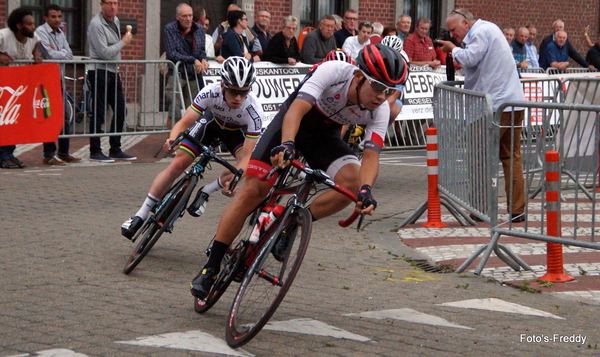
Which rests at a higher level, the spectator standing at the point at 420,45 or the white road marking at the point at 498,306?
the spectator standing at the point at 420,45

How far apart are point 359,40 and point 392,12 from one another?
24.5 feet

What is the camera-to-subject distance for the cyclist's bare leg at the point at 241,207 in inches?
223

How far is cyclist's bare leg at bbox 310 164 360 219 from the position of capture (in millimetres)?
5668

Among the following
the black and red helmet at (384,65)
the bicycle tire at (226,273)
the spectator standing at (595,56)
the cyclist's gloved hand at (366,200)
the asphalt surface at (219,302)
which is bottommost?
the asphalt surface at (219,302)

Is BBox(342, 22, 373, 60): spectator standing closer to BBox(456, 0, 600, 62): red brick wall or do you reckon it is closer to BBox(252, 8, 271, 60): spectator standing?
BBox(252, 8, 271, 60): spectator standing

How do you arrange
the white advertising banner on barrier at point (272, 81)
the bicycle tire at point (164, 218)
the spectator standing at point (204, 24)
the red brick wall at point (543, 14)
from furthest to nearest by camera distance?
the red brick wall at point (543, 14) < the spectator standing at point (204, 24) < the white advertising banner on barrier at point (272, 81) < the bicycle tire at point (164, 218)

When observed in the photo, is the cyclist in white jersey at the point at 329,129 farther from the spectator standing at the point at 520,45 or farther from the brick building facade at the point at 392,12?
the spectator standing at the point at 520,45

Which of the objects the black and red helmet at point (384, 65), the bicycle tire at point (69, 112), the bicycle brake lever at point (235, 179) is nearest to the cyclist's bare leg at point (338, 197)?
the black and red helmet at point (384, 65)

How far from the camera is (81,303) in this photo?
241 inches

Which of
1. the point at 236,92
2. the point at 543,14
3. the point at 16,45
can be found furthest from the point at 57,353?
the point at 543,14

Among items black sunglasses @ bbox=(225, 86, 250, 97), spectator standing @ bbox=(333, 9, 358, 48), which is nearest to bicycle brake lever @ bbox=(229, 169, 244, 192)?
black sunglasses @ bbox=(225, 86, 250, 97)

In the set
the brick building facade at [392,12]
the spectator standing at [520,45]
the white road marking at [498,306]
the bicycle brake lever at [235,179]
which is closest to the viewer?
the white road marking at [498,306]

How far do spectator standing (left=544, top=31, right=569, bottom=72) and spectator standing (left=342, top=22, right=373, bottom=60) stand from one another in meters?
6.87

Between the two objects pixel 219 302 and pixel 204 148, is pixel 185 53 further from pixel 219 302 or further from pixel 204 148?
pixel 219 302
